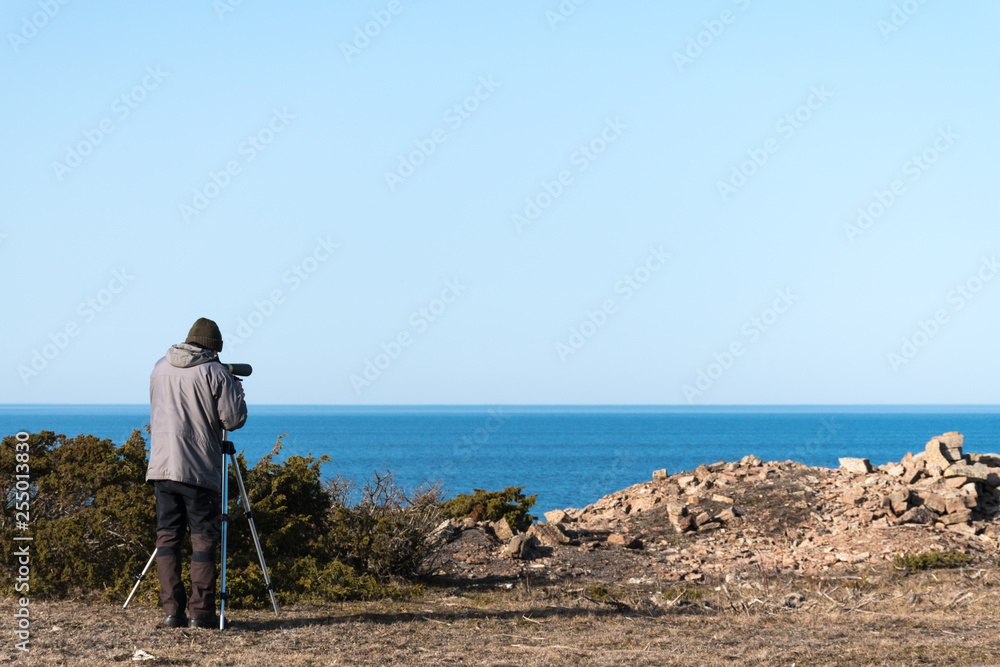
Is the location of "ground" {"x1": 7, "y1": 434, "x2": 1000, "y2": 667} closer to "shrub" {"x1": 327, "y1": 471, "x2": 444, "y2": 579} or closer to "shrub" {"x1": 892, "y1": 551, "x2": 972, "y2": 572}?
"shrub" {"x1": 892, "y1": 551, "x2": 972, "y2": 572}

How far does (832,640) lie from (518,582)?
16.8ft

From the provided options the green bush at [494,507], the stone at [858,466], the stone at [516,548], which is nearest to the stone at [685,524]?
the green bush at [494,507]

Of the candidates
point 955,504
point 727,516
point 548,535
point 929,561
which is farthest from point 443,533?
point 955,504

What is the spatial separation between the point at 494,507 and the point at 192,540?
10.1 meters

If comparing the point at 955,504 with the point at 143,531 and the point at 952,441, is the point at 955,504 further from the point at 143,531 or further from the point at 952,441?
the point at 143,531

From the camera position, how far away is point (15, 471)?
32.1 feet

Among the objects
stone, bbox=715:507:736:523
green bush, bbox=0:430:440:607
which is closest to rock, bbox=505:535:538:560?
green bush, bbox=0:430:440:607

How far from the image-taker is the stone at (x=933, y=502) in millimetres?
15634

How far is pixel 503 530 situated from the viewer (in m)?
15.4

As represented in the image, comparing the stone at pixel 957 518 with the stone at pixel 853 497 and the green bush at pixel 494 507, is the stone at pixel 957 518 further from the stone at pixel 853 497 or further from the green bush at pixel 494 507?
the green bush at pixel 494 507

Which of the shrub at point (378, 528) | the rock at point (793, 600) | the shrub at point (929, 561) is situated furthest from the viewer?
the shrub at point (929, 561)

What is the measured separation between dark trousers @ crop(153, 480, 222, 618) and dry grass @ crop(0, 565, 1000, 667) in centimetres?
25

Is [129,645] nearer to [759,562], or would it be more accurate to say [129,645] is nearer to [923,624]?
[923,624]

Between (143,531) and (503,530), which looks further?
(503,530)
